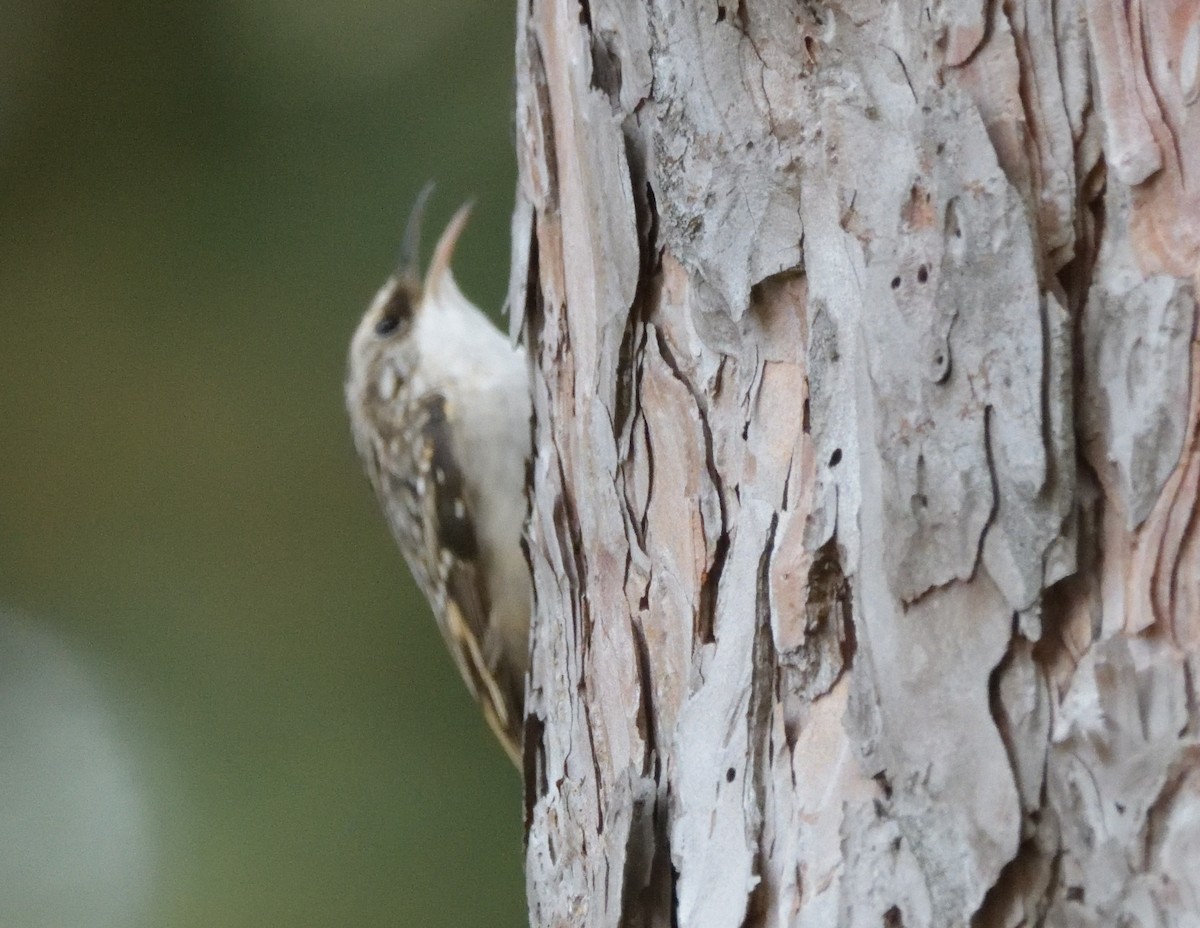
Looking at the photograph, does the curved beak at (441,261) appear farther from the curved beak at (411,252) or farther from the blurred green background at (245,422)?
the blurred green background at (245,422)

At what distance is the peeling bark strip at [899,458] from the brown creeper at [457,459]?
85 cm

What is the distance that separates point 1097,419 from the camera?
2.34 ft

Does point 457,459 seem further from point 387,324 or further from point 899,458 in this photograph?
point 899,458

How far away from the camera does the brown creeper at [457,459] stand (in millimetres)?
1891

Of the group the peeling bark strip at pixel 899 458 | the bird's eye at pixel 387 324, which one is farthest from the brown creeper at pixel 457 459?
the peeling bark strip at pixel 899 458

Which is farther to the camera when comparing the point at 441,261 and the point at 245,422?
the point at 245,422

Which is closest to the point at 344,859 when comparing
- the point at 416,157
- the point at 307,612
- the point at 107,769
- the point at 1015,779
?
the point at 307,612

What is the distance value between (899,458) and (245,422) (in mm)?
2232

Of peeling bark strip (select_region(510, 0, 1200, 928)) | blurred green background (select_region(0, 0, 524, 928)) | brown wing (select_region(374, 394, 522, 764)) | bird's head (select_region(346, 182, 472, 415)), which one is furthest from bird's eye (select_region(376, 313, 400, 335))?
peeling bark strip (select_region(510, 0, 1200, 928))

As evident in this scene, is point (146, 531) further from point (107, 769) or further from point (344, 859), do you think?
point (344, 859)

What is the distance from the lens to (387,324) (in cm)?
209

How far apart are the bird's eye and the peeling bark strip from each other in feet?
3.57

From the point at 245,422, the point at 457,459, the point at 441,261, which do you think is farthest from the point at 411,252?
the point at 245,422

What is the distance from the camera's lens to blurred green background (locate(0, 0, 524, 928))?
2676mm
